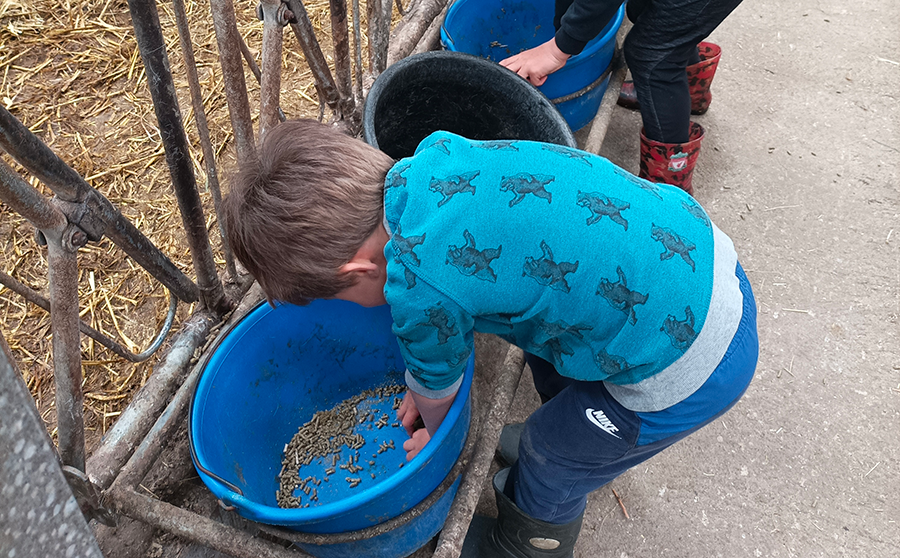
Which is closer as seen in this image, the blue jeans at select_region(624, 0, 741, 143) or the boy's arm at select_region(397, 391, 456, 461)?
the boy's arm at select_region(397, 391, 456, 461)

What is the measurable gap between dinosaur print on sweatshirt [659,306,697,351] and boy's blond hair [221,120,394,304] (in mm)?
492

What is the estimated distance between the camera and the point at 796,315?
218 centimetres

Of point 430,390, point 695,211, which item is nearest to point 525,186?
point 695,211

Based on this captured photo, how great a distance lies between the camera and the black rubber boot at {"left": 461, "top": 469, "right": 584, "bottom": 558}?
1524 millimetres

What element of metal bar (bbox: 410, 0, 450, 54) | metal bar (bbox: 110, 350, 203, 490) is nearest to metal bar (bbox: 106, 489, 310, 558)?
metal bar (bbox: 110, 350, 203, 490)

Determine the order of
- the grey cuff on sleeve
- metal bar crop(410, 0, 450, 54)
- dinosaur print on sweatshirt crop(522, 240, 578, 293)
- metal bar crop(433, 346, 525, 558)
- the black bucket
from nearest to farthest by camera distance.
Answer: dinosaur print on sweatshirt crop(522, 240, 578, 293), the grey cuff on sleeve, metal bar crop(433, 346, 525, 558), the black bucket, metal bar crop(410, 0, 450, 54)

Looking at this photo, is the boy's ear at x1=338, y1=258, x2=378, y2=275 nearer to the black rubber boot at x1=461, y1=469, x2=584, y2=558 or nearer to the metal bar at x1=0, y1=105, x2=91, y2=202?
the metal bar at x1=0, y1=105, x2=91, y2=202

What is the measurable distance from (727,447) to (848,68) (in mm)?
2089

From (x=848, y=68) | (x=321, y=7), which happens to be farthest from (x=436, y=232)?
(x=848, y=68)

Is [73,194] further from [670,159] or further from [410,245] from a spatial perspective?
[670,159]

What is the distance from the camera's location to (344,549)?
1.42m

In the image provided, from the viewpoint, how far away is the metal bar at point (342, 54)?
74.9 inches

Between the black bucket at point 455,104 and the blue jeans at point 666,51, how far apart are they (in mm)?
569

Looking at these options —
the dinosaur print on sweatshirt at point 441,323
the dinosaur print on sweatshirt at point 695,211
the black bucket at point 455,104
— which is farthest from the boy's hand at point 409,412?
the dinosaur print on sweatshirt at point 695,211
